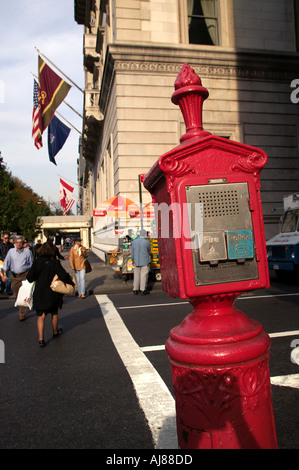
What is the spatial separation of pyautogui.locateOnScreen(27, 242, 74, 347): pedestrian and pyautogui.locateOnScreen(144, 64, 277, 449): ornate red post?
4572 mm

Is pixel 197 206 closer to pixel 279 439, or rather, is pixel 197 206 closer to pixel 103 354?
pixel 279 439

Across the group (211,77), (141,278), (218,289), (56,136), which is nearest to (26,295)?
(141,278)

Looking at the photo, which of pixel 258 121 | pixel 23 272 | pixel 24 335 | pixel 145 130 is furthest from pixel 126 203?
pixel 24 335

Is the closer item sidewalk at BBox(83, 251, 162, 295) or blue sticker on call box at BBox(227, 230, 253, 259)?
blue sticker on call box at BBox(227, 230, 253, 259)

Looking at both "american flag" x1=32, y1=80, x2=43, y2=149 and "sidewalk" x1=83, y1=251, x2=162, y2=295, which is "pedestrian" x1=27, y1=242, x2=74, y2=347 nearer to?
"sidewalk" x1=83, y1=251, x2=162, y2=295

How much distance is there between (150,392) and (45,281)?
315cm

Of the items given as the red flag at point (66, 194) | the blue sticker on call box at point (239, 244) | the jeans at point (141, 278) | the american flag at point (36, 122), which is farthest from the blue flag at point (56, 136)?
the blue sticker on call box at point (239, 244)

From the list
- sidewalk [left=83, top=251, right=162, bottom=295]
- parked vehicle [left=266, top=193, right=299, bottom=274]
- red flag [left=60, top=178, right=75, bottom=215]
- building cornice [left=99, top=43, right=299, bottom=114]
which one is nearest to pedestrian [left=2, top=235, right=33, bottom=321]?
sidewalk [left=83, top=251, right=162, bottom=295]

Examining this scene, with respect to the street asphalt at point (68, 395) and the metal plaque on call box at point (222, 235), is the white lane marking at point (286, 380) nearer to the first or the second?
the street asphalt at point (68, 395)

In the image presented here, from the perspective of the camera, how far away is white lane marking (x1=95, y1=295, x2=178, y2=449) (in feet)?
9.86

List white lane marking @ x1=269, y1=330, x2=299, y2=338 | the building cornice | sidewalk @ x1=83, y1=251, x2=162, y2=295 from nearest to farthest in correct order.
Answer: white lane marking @ x1=269, y1=330, x2=299, y2=338 → sidewalk @ x1=83, y1=251, x2=162, y2=295 → the building cornice

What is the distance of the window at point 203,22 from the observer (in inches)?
734

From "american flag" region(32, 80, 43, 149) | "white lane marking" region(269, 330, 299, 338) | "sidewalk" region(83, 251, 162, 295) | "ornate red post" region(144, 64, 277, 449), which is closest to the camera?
"ornate red post" region(144, 64, 277, 449)

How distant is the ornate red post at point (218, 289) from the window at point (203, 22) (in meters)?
18.9
